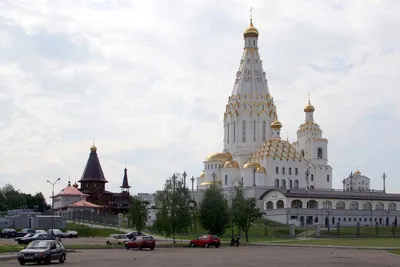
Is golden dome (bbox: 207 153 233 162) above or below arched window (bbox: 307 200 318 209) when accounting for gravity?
above

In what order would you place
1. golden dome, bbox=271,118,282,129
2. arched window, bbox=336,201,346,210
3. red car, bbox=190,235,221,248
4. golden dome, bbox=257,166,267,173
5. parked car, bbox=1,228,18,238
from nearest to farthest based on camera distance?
1. red car, bbox=190,235,221,248
2. parked car, bbox=1,228,18,238
3. arched window, bbox=336,201,346,210
4. golden dome, bbox=257,166,267,173
5. golden dome, bbox=271,118,282,129

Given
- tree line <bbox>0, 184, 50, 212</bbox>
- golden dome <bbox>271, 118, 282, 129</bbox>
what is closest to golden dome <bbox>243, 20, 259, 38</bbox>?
golden dome <bbox>271, 118, 282, 129</bbox>

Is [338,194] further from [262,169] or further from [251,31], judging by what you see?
[251,31]

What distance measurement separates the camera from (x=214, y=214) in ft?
214

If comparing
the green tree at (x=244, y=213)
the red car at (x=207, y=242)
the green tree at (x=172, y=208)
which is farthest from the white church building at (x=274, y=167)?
the red car at (x=207, y=242)

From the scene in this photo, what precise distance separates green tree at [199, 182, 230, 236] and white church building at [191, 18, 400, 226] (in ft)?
109

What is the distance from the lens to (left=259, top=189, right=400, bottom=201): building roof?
352 feet

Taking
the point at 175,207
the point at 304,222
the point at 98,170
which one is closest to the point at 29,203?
the point at 98,170

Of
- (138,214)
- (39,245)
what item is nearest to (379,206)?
(138,214)

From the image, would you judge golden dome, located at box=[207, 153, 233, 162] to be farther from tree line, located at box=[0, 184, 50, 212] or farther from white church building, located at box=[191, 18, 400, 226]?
tree line, located at box=[0, 184, 50, 212]

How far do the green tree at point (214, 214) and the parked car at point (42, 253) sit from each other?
1300 inches

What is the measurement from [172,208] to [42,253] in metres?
32.9

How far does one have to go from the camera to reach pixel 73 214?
348ft

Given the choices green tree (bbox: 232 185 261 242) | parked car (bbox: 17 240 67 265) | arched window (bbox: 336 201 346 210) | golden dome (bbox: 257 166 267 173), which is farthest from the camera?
golden dome (bbox: 257 166 267 173)
